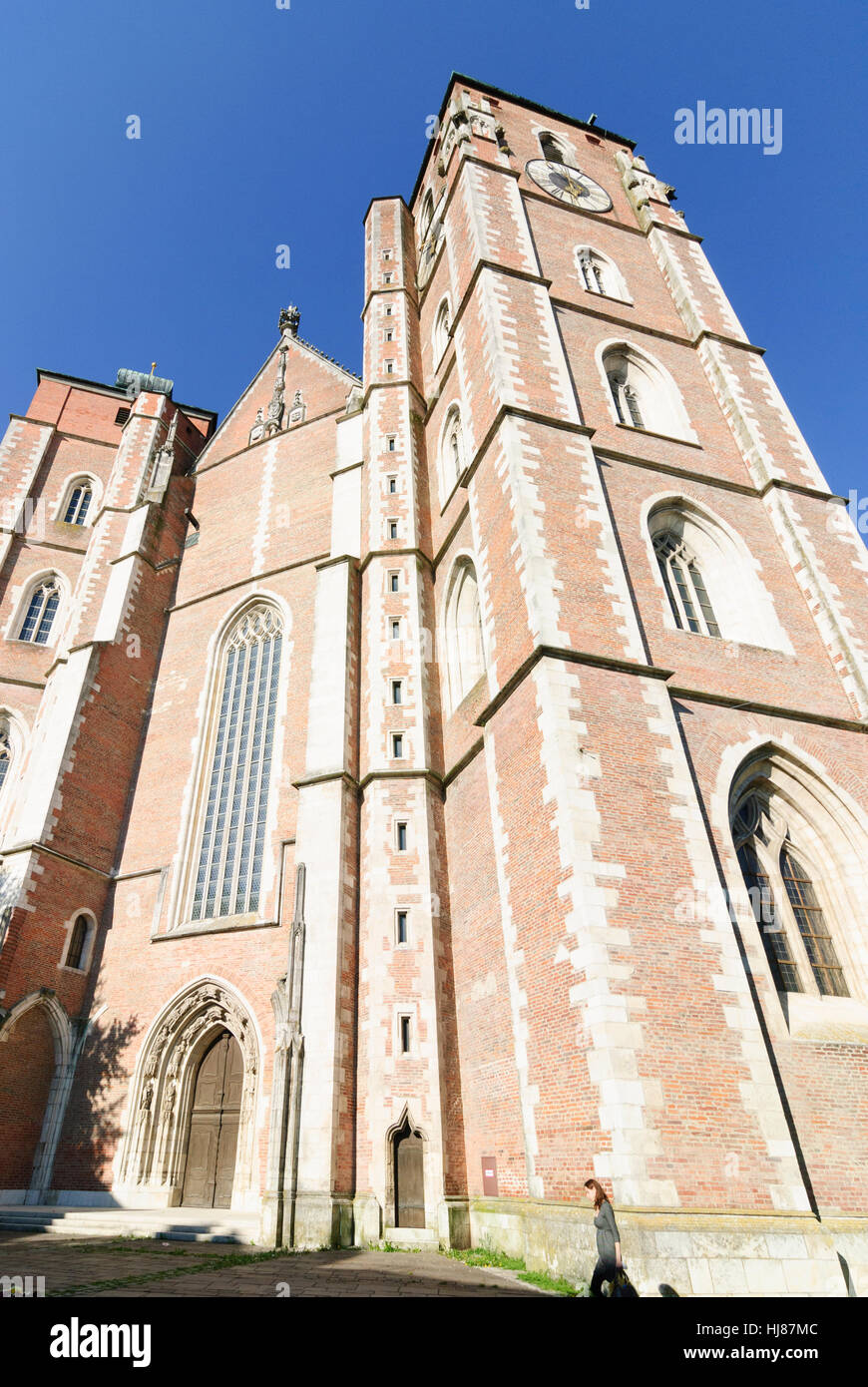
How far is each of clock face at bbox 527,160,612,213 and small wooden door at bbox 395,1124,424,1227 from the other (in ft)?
77.9

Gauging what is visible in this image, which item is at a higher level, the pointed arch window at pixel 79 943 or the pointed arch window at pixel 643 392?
the pointed arch window at pixel 643 392

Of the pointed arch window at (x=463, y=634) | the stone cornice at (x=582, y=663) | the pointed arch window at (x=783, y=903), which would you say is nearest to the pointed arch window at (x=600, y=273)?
the pointed arch window at (x=463, y=634)

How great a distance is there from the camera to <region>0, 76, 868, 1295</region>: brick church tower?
8.51 meters

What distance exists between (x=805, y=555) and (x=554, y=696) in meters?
7.23

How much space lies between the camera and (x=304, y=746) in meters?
16.6

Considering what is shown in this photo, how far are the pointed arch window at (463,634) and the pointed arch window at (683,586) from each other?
3706 mm

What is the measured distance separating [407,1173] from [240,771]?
30.3 feet

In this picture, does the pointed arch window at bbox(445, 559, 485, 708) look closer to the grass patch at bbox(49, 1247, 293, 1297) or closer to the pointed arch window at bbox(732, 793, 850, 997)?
the pointed arch window at bbox(732, 793, 850, 997)

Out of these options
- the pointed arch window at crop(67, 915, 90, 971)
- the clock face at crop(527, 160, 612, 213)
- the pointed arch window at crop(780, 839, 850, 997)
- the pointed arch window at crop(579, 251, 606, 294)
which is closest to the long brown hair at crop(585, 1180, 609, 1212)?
the pointed arch window at crop(780, 839, 850, 997)

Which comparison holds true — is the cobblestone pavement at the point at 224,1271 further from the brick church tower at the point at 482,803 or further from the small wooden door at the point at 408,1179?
the brick church tower at the point at 482,803

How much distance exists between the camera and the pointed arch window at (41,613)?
2323 centimetres

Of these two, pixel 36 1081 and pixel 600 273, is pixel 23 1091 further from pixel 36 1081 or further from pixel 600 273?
pixel 600 273

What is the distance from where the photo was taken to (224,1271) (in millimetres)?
8125

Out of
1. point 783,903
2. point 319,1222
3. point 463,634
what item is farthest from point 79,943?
point 783,903
